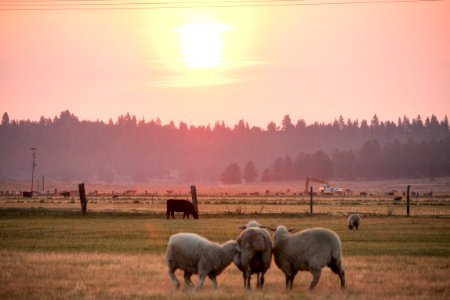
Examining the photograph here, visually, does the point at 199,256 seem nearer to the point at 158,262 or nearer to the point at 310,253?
the point at 310,253

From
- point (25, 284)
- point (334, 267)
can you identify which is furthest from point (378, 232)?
point (25, 284)

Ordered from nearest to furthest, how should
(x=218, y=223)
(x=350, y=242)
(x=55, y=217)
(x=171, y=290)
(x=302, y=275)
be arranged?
(x=171, y=290) < (x=302, y=275) < (x=350, y=242) < (x=218, y=223) < (x=55, y=217)

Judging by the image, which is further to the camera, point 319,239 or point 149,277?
point 149,277

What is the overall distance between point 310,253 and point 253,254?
1.41m

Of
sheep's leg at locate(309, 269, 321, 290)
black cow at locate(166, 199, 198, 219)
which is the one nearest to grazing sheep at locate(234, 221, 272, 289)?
sheep's leg at locate(309, 269, 321, 290)

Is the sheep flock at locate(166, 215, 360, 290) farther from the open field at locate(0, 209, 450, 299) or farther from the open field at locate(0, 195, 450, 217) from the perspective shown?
the open field at locate(0, 195, 450, 217)

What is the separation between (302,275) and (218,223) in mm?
20801

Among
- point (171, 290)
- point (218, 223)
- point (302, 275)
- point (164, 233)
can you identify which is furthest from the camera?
point (218, 223)

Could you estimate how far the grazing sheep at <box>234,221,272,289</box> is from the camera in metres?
19.4

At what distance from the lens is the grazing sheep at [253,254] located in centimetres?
1938

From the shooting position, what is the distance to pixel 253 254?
1948 centimetres

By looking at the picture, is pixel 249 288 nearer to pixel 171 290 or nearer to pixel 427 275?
pixel 171 290

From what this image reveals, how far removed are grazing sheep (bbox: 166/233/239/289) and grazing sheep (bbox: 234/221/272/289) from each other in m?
0.21

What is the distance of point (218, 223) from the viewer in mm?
43312
